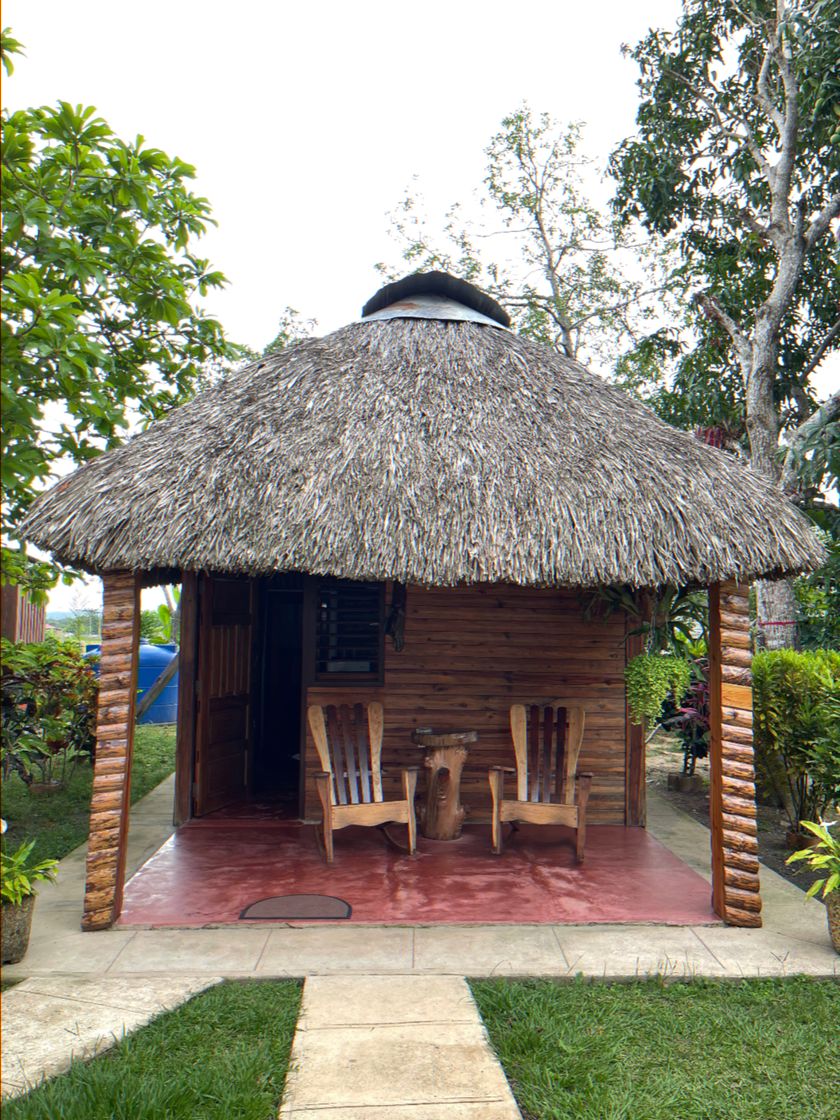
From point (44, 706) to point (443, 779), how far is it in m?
3.39

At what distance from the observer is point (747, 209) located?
11477 mm

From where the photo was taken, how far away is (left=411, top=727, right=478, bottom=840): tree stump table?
5.47 meters

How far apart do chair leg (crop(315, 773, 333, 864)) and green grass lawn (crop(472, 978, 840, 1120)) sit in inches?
68.9

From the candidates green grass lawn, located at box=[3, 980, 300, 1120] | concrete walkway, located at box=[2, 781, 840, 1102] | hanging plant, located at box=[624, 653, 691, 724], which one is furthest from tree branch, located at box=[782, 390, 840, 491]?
green grass lawn, located at box=[3, 980, 300, 1120]

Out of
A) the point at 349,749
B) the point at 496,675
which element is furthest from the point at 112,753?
the point at 496,675

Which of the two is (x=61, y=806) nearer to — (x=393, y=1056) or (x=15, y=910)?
(x=15, y=910)

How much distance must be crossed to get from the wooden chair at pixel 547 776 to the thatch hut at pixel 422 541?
2.03 ft

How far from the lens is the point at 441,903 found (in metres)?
4.52

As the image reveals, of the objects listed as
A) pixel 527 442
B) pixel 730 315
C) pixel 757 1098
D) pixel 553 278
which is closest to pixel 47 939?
pixel 757 1098

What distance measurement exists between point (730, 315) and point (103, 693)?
34.2ft

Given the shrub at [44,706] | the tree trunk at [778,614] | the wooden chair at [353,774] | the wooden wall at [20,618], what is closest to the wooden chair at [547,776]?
the wooden chair at [353,774]

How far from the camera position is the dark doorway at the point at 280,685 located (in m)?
8.12

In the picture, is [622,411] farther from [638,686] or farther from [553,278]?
[553,278]

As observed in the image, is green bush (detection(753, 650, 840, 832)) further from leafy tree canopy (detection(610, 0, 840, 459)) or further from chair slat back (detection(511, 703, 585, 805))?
leafy tree canopy (detection(610, 0, 840, 459))
